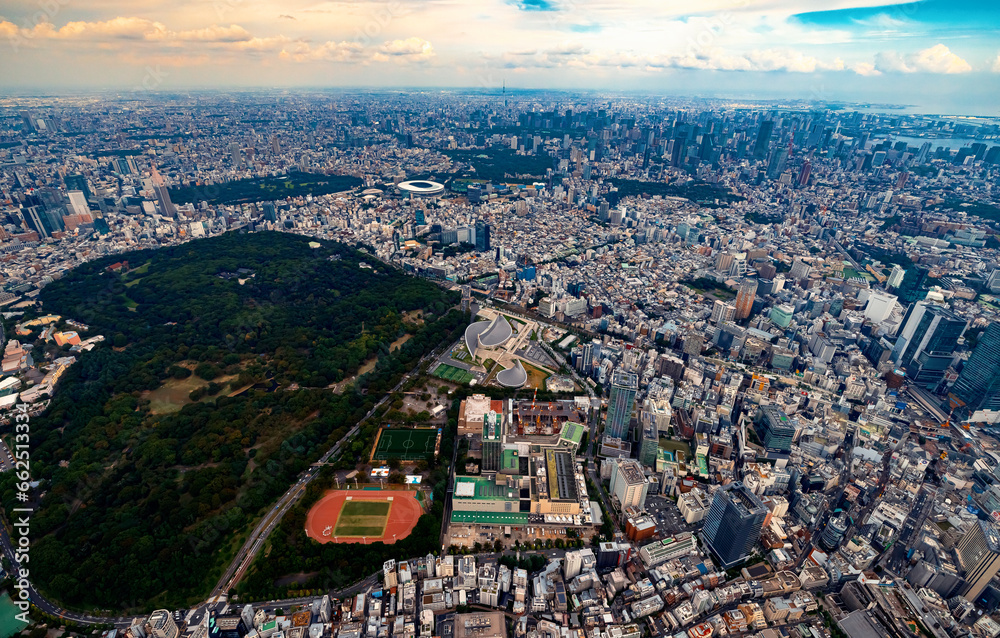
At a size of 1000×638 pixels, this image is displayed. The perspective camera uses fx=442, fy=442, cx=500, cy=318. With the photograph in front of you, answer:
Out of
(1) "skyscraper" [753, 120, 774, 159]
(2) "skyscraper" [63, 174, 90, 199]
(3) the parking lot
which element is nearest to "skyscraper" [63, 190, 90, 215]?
(2) "skyscraper" [63, 174, 90, 199]

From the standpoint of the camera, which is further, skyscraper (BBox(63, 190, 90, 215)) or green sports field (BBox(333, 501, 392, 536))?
skyscraper (BBox(63, 190, 90, 215))

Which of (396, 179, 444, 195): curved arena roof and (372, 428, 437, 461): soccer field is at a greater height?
(396, 179, 444, 195): curved arena roof

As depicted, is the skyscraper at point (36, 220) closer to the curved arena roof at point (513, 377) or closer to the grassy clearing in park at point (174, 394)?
the grassy clearing in park at point (174, 394)

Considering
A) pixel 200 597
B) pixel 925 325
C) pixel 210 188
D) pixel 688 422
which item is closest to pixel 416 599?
pixel 200 597

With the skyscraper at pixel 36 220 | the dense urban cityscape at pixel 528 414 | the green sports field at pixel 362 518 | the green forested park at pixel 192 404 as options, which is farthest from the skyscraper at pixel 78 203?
the green sports field at pixel 362 518

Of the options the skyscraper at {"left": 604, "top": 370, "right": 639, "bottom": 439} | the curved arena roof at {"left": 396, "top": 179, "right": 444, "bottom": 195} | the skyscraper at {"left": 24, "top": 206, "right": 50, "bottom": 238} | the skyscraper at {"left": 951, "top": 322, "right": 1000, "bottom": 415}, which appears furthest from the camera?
the curved arena roof at {"left": 396, "top": 179, "right": 444, "bottom": 195}

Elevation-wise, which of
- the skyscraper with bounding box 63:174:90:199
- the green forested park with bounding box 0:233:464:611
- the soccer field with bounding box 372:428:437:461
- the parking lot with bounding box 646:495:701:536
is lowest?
the parking lot with bounding box 646:495:701:536

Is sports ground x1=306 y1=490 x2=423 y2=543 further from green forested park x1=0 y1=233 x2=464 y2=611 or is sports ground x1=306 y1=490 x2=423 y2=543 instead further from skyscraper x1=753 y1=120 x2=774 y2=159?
skyscraper x1=753 y1=120 x2=774 y2=159
